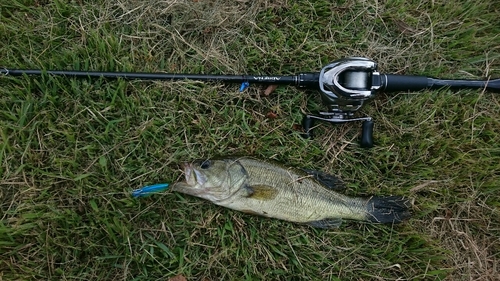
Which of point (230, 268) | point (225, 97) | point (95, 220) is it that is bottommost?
point (230, 268)

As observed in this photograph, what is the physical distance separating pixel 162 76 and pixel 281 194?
1.24m

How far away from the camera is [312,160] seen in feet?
11.2

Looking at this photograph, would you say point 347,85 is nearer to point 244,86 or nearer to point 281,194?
point 244,86

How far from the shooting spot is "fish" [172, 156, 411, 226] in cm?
308

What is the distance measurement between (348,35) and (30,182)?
274 cm

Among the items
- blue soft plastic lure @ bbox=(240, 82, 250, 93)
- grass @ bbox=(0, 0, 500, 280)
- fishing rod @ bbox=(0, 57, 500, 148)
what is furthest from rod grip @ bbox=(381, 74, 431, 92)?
blue soft plastic lure @ bbox=(240, 82, 250, 93)

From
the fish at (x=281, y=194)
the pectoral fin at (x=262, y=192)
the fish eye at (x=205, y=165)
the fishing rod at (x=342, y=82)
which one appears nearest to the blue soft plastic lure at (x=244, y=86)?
the fishing rod at (x=342, y=82)

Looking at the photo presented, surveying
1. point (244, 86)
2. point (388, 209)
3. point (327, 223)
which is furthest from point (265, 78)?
point (388, 209)

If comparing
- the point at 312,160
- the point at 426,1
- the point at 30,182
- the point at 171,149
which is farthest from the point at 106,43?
the point at 426,1

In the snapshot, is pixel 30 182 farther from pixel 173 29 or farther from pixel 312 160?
pixel 312 160

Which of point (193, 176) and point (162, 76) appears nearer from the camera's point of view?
point (193, 176)

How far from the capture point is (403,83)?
3.28m

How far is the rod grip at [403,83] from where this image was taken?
3.22 m

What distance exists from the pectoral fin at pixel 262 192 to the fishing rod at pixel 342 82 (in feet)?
1.85
